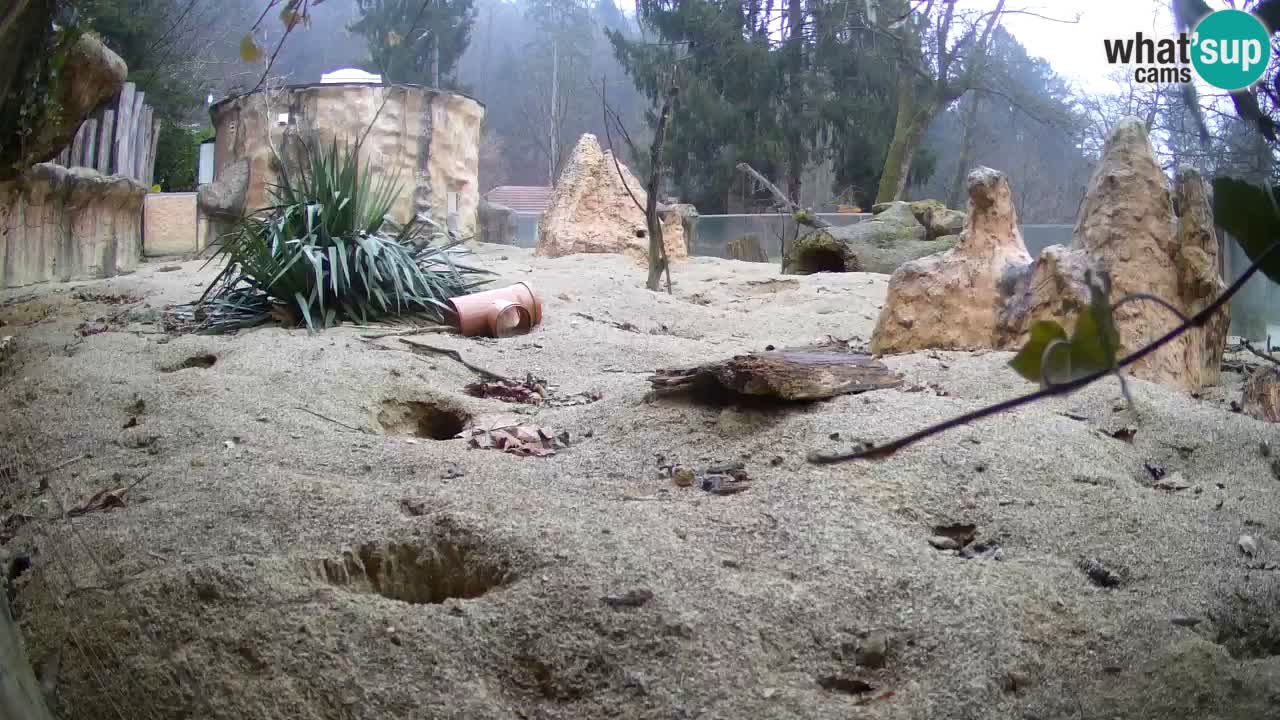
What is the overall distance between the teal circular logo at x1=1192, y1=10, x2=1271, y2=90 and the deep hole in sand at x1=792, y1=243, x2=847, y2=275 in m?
7.54

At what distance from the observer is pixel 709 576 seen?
5.86ft

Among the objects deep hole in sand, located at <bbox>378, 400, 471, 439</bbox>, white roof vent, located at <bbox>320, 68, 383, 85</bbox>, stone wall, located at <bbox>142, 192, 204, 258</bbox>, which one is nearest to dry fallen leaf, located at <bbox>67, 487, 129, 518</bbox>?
deep hole in sand, located at <bbox>378, 400, 471, 439</bbox>

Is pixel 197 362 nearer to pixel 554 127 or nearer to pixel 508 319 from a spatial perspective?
pixel 508 319

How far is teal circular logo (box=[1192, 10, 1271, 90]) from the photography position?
1.46m

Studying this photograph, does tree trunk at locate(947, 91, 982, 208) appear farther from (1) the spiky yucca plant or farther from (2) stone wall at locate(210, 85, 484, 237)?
(1) the spiky yucca plant

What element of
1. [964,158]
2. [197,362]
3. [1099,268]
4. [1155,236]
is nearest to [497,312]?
[197,362]

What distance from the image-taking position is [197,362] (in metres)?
3.90

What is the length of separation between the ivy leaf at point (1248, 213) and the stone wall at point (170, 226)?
11679mm

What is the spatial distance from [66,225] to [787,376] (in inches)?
274

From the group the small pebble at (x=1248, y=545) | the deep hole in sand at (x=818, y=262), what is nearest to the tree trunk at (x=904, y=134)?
the deep hole in sand at (x=818, y=262)

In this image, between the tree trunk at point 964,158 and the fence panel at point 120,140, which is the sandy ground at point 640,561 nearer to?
the fence panel at point 120,140

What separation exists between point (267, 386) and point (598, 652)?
2140 millimetres

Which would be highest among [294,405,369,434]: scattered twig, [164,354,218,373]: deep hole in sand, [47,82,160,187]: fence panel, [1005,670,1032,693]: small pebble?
[47,82,160,187]: fence panel

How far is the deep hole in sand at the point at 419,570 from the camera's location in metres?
1.83
